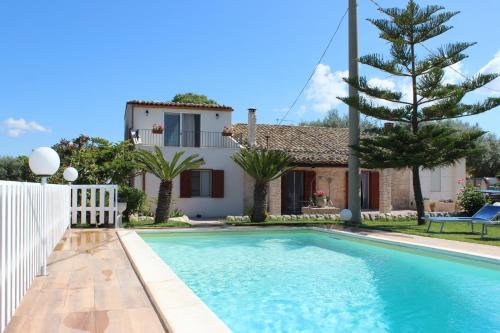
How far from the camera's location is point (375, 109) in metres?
15.5

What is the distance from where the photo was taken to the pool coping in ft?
12.8

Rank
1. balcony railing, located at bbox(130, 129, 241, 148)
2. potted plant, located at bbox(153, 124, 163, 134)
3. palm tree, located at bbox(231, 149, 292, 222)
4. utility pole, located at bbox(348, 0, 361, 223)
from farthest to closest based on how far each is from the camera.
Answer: balcony railing, located at bbox(130, 129, 241, 148)
potted plant, located at bbox(153, 124, 163, 134)
palm tree, located at bbox(231, 149, 292, 222)
utility pole, located at bbox(348, 0, 361, 223)

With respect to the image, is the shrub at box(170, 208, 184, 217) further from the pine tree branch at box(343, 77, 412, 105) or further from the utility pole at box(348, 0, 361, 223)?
the pine tree branch at box(343, 77, 412, 105)

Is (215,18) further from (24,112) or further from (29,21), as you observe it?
(24,112)

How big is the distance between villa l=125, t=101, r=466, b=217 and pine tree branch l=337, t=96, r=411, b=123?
18.5 ft

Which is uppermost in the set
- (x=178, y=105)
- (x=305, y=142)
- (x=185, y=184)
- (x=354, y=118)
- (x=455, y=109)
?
(x=178, y=105)

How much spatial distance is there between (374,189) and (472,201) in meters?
5.15

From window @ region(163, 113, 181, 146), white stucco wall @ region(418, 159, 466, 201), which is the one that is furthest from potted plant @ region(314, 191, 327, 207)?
white stucco wall @ region(418, 159, 466, 201)

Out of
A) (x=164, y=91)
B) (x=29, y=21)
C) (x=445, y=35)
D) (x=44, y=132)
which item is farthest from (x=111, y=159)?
(x=445, y=35)

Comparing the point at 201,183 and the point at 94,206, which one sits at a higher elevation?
the point at 201,183

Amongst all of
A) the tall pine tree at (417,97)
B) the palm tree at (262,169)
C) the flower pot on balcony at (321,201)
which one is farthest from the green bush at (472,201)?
the palm tree at (262,169)

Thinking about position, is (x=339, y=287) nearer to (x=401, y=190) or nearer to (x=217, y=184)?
(x=217, y=184)

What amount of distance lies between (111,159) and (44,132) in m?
3.82

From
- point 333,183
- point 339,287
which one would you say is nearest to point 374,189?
point 333,183
